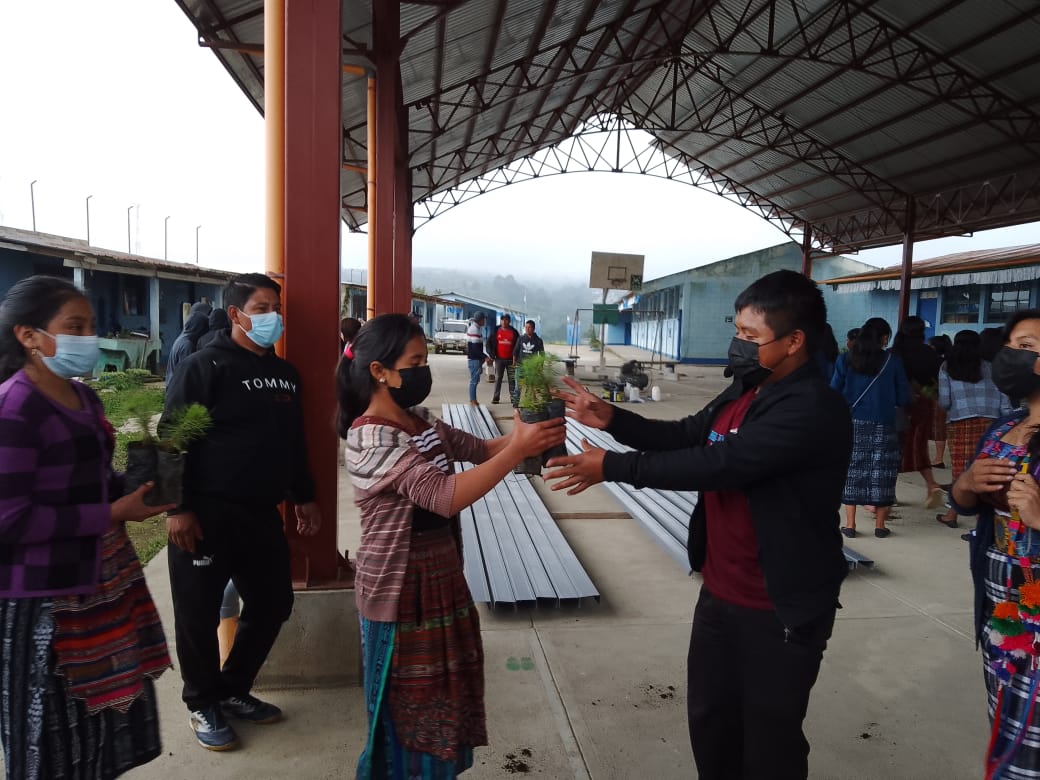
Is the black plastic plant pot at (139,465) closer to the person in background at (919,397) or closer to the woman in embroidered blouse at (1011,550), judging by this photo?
the woman in embroidered blouse at (1011,550)

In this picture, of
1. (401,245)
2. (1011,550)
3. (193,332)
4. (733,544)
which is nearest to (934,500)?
(1011,550)

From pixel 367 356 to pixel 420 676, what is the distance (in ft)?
2.92

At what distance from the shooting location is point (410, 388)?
1.90 m

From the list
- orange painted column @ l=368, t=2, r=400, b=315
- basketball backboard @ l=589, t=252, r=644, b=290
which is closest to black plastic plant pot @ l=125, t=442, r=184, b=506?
orange painted column @ l=368, t=2, r=400, b=315

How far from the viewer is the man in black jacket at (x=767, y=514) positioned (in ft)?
5.43

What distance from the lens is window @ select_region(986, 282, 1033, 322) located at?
17098mm

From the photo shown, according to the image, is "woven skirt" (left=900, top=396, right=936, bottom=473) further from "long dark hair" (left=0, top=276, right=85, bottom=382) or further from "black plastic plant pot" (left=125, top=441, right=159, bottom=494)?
"long dark hair" (left=0, top=276, right=85, bottom=382)

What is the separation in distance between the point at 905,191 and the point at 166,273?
782 inches

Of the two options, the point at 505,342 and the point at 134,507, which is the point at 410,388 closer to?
the point at 134,507

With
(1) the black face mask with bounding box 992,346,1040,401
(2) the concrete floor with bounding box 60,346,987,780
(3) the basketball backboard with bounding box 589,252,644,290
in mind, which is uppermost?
(3) the basketball backboard with bounding box 589,252,644,290

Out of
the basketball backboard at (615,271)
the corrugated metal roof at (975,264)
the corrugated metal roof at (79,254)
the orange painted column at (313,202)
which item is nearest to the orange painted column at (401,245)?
the corrugated metal roof at (79,254)

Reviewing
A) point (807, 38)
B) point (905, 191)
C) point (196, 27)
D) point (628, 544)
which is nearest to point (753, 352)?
point (628, 544)

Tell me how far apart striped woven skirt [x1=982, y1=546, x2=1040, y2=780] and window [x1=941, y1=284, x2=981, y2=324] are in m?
20.4

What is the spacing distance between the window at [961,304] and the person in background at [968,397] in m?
16.4
